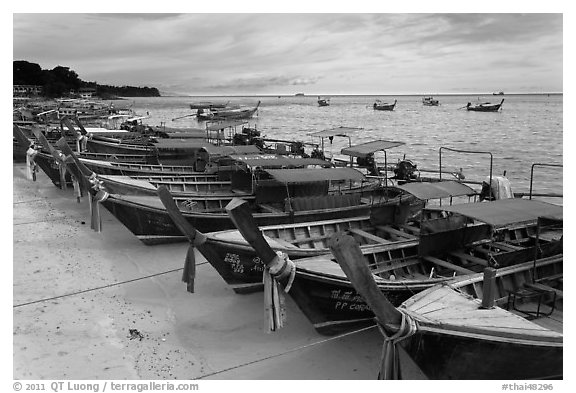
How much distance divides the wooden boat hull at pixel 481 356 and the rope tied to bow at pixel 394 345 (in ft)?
1.02

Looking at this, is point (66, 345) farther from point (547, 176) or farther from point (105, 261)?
point (547, 176)

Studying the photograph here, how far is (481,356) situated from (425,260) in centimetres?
404

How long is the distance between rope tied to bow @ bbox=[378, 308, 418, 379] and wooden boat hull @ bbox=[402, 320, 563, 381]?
31cm

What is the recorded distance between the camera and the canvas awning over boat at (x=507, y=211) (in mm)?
7824

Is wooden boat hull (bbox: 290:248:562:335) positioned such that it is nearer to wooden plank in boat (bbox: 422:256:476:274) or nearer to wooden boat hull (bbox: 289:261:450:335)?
wooden boat hull (bbox: 289:261:450:335)

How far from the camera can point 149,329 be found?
27.6 feet

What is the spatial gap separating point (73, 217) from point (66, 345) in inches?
359

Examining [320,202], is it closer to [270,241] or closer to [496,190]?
[270,241]

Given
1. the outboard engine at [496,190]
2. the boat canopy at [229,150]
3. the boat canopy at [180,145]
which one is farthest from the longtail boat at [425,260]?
the boat canopy at [180,145]

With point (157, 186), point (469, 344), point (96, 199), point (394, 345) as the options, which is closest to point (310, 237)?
point (96, 199)

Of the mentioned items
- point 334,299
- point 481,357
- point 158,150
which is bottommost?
point 481,357

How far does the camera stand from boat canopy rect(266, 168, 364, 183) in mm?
11969

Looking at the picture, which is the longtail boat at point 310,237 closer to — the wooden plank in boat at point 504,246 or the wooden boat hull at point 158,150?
the wooden plank in boat at point 504,246
